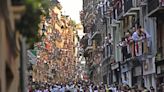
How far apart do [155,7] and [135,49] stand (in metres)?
8.08

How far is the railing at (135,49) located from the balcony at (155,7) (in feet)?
8.29

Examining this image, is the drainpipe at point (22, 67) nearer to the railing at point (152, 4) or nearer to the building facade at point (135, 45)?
the building facade at point (135, 45)

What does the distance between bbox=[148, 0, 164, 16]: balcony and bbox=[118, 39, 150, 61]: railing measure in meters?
2.53

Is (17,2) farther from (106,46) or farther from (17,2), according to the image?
(106,46)

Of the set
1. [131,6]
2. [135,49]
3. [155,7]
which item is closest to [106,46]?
[131,6]

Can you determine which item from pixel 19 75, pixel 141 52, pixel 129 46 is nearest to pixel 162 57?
pixel 141 52

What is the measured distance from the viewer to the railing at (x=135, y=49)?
39.7 metres

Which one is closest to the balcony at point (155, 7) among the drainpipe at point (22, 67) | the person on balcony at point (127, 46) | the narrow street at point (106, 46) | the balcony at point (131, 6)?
the narrow street at point (106, 46)

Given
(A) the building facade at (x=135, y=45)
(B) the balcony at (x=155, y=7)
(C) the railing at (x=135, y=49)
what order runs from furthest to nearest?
(C) the railing at (x=135, y=49), (A) the building facade at (x=135, y=45), (B) the balcony at (x=155, y=7)

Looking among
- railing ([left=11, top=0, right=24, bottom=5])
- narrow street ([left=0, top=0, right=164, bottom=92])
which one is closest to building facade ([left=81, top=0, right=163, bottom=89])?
narrow street ([left=0, top=0, right=164, bottom=92])

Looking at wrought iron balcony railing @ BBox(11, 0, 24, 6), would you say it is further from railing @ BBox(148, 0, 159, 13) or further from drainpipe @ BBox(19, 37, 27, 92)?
railing @ BBox(148, 0, 159, 13)

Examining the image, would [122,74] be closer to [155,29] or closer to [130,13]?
[130,13]

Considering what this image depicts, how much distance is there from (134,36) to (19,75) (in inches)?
1344

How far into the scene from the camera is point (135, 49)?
43.0 metres
